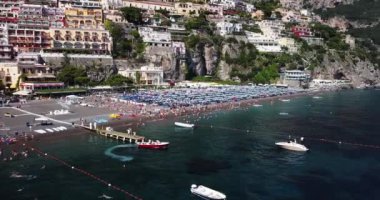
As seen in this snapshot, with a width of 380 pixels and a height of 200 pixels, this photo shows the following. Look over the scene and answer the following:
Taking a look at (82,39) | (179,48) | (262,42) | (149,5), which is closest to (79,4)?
(82,39)

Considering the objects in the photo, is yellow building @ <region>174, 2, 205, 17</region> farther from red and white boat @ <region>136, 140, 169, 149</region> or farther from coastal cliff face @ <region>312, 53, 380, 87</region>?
red and white boat @ <region>136, 140, 169, 149</region>

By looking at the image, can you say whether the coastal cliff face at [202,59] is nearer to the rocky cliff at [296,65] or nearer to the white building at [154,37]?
the rocky cliff at [296,65]

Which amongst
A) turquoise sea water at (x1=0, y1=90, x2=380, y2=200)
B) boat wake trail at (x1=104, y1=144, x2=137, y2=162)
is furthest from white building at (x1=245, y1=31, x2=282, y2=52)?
boat wake trail at (x1=104, y1=144, x2=137, y2=162)

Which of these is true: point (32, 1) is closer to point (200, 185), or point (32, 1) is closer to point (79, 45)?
point (79, 45)

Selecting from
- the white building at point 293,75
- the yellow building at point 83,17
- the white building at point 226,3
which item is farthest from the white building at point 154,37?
the white building at point 226,3

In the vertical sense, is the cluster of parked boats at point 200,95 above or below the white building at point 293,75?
below

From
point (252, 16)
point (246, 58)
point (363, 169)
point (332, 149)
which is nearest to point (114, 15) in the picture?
point (246, 58)

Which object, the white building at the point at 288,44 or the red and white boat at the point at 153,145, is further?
the white building at the point at 288,44
